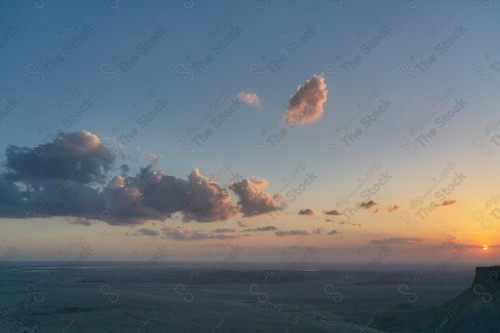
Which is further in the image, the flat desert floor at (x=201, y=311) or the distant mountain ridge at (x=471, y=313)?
the flat desert floor at (x=201, y=311)

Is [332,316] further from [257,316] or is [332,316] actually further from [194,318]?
[194,318]

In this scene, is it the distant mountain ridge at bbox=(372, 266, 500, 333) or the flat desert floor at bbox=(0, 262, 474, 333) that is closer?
the distant mountain ridge at bbox=(372, 266, 500, 333)

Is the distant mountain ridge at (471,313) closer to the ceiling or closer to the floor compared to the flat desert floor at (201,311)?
closer to the ceiling

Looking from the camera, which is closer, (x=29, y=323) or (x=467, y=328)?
(x=467, y=328)

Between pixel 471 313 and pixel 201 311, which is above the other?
pixel 471 313

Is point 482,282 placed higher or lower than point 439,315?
higher

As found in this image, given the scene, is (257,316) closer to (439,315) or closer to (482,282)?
(439,315)

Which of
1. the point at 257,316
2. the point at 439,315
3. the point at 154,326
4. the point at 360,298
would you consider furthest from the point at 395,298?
the point at 154,326

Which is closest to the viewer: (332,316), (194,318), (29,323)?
(29,323)

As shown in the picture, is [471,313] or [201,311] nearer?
[471,313]

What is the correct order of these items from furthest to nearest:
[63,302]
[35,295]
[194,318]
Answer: [35,295], [63,302], [194,318]

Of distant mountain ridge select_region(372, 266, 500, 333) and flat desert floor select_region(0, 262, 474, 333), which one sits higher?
distant mountain ridge select_region(372, 266, 500, 333)
